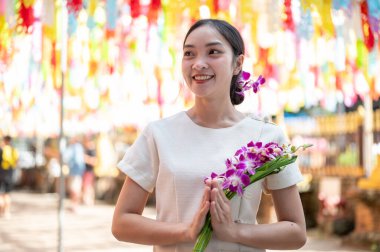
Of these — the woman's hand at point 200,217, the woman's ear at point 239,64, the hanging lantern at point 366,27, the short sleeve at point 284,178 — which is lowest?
the woman's hand at point 200,217

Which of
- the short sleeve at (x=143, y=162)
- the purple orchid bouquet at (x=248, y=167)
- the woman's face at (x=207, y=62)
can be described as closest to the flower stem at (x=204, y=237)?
the purple orchid bouquet at (x=248, y=167)

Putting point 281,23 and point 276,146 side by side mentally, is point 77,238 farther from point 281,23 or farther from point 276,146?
point 276,146

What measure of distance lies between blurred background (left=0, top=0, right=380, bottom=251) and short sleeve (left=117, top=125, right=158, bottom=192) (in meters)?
2.99

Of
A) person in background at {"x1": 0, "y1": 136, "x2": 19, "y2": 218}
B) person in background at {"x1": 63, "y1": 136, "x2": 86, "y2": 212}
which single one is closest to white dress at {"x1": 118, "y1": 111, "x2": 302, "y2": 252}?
person in background at {"x1": 0, "y1": 136, "x2": 19, "y2": 218}

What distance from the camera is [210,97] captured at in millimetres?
1953

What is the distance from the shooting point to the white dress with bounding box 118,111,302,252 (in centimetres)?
187

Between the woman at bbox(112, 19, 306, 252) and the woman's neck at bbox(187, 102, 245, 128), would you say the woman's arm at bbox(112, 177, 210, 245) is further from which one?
the woman's neck at bbox(187, 102, 245, 128)

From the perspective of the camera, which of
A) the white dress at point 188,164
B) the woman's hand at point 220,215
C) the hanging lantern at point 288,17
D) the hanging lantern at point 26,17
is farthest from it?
the hanging lantern at point 288,17

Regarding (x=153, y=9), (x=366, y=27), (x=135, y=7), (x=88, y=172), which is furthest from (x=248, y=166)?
(x=88, y=172)

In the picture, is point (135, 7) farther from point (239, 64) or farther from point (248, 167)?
point (248, 167)

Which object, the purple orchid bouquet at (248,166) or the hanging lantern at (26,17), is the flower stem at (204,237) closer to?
the purple orchid bouquet at (248,166)

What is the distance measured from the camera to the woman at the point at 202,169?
6.09ft

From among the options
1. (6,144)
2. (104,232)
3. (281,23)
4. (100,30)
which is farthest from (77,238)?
(281,23)

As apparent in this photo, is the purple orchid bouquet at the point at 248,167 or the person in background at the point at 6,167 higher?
the purple orchid bouquet at the point at 248,167
